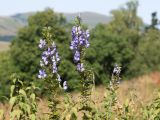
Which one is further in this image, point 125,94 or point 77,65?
point 125,94

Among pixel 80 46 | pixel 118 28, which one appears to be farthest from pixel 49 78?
pixel 118 28

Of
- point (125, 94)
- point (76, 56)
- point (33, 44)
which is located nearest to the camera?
point (76, 56)

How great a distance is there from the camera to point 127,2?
92.2m

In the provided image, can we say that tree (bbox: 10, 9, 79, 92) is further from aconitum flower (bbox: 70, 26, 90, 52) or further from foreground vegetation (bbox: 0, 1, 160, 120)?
aconitum flower (bbox: 70, 26, 90, 52)

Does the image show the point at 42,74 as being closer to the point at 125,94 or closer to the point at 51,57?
the point at 51,57

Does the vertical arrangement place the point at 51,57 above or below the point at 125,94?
above

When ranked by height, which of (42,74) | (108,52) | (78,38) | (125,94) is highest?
(78,38)

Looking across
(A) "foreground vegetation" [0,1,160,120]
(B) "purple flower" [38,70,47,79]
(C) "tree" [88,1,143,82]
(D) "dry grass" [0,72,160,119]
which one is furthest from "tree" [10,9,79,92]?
(B) "purple flower" [38,70,47,79]

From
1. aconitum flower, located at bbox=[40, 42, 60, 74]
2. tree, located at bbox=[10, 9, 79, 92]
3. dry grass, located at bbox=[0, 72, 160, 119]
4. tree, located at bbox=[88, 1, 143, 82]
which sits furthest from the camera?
tree, located at bbox=[88, 1, 143, 82]

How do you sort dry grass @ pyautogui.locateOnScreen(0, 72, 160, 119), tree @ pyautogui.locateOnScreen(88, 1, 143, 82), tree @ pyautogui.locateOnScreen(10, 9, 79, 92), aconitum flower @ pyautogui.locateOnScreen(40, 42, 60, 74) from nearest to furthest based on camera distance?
aconitum flower @ pyautogui.locateOnScreen(40, 42, 60, 74)
dry grass @ pyautogui.locateOnScreen(0, 72, 160, 119)
tree @ pyautogui.locateOnScreen(10, 9, 79, 92)
tree @ pyautogui.locateOnScreen(88, 1, 143, 82)

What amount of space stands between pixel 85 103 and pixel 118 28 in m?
78.2

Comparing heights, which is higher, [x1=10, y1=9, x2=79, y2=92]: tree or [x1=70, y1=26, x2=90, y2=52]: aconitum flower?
[x1=70, y1=26, x2=90, y2=52]: aconitum flower

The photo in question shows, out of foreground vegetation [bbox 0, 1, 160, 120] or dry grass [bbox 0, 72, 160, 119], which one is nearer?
foreground vegetation [bbox 0, 1, 160, 120]

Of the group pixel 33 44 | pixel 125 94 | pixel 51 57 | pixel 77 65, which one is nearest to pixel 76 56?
pixel 77 65
